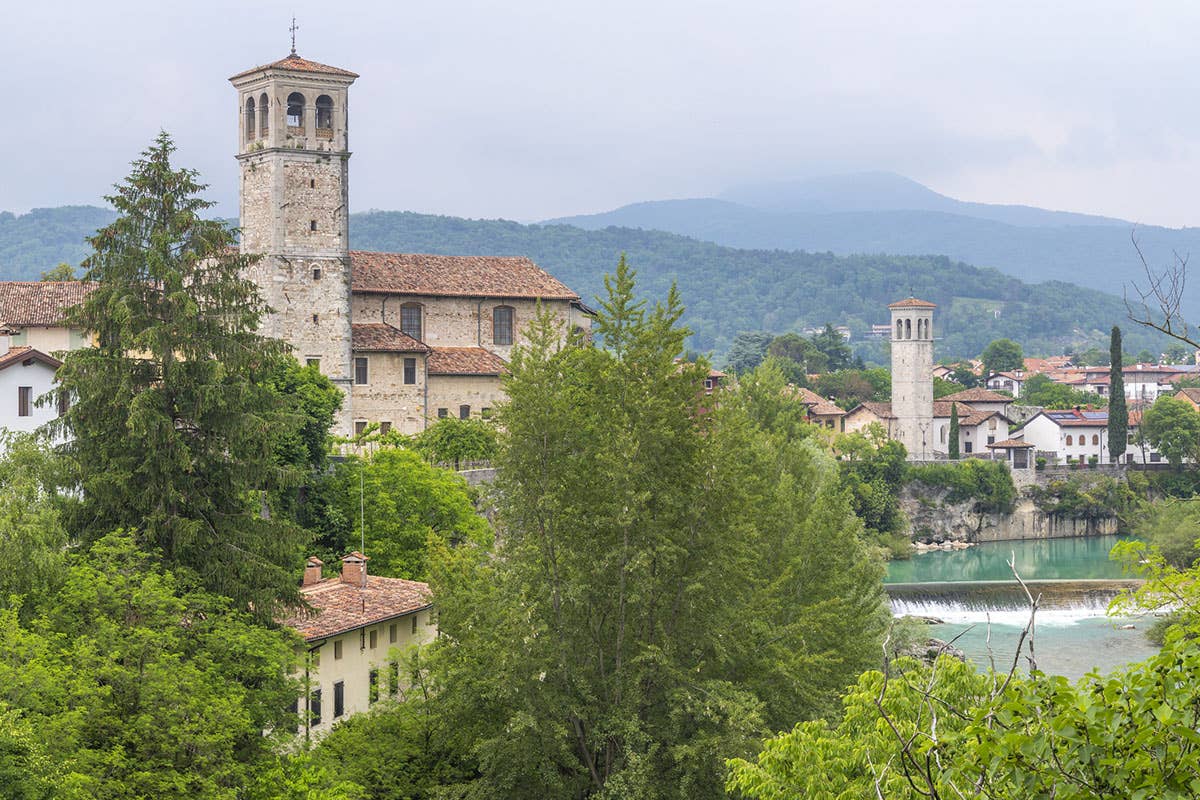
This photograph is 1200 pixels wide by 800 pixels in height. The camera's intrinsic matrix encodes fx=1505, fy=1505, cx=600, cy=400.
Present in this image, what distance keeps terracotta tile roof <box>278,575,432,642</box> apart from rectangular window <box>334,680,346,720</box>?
1.24 meters

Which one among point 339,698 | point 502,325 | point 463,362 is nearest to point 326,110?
point 463,362

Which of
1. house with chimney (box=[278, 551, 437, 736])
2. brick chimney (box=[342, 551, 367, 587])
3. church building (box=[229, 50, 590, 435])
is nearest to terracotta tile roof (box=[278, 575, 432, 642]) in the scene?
house with chimney (box=[278, 551, 437, 736])

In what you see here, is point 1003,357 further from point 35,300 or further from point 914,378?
point 35,300

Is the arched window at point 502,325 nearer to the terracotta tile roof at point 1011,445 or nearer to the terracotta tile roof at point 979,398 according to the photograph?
the terracotta tile roof at point 1011,445

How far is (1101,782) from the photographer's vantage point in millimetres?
8688

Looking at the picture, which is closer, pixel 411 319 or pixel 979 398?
pixel 411 319

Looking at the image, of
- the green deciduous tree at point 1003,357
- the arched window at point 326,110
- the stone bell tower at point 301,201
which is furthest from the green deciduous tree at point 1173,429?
the green deciduous tree at point 1003,357

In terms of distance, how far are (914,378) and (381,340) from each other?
56.9m

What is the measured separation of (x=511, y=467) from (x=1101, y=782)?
15.9 m

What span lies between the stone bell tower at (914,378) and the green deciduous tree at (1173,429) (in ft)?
48.1

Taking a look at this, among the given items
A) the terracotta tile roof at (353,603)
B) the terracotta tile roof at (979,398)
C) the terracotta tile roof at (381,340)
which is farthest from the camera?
the terracotta tile roof at (979,398)

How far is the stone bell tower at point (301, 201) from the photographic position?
181 feet

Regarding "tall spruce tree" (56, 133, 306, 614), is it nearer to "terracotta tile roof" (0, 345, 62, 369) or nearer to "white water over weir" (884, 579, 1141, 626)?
"terracotta tile roof" (0, 345, 62, 369)

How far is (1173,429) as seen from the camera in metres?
95.4
